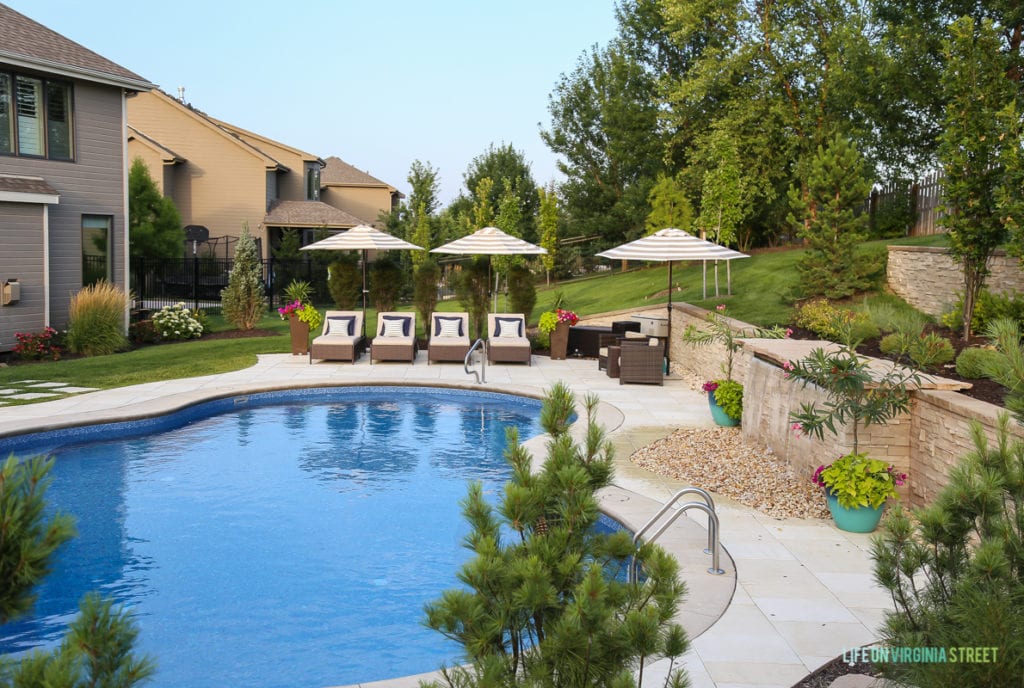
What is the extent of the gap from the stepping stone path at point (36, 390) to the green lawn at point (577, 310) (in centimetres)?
24

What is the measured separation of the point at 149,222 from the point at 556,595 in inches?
1080

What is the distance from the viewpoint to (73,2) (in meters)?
24.3

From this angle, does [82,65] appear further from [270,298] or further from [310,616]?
[310,616]

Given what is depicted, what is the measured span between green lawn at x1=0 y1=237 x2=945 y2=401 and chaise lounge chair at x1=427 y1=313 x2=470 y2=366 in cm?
325

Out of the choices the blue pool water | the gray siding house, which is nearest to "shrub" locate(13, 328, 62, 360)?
the gray siding house

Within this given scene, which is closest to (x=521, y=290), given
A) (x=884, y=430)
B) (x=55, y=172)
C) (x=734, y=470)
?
(x=55, y=172)

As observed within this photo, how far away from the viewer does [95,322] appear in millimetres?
17734

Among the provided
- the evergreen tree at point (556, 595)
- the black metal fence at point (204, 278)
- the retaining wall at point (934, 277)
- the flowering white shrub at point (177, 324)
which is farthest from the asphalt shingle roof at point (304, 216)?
the evergreen tree at point (556, 595)

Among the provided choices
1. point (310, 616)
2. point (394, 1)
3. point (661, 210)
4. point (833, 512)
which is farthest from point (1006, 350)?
point (661, 210)

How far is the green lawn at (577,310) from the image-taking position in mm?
15711

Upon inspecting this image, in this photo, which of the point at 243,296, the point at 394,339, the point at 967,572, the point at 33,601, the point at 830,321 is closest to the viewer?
the point at 33,601

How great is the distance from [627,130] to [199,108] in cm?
1829

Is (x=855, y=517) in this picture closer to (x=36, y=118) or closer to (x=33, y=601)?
(x=33, y=601)

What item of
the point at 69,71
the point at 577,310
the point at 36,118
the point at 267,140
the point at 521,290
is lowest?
the point at 577,310
